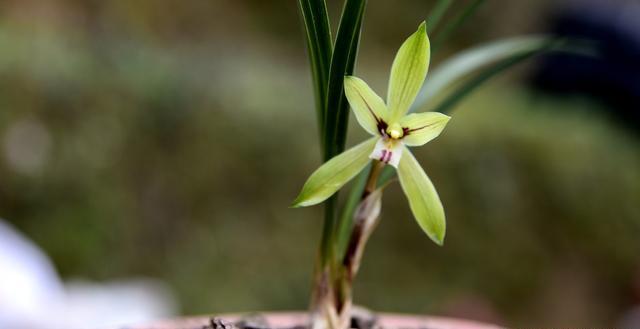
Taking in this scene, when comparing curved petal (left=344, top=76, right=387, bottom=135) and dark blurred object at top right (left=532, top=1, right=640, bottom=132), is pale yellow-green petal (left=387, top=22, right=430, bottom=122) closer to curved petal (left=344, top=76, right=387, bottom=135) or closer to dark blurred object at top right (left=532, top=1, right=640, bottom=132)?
curved petal (left=344, top=76, right=387, bottom=135)

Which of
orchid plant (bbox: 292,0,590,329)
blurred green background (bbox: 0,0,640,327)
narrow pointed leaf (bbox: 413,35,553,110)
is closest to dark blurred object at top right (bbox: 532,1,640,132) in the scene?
blurred green background (bbox: 0,0,640,327)

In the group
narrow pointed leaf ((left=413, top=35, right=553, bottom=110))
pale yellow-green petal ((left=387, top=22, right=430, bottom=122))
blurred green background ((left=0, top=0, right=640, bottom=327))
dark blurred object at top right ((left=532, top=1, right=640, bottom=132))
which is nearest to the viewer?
pale yellow-green petal ((left=387, top=22, right=430, bottom=122))

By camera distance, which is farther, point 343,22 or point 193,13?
point 193,13

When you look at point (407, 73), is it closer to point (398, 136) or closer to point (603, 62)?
point (398, 136)

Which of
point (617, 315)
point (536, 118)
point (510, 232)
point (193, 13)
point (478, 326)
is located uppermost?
point (193, 13)

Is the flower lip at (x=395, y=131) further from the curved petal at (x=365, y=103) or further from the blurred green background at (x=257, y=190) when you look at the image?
the blurred green background at (x=257, y=190)

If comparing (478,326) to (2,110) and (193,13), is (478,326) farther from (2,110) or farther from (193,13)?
(193,13)

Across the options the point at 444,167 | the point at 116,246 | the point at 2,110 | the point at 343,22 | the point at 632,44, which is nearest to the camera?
the point at 343,22

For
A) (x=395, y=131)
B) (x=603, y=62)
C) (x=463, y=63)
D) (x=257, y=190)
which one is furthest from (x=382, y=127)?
(x=603, y=62)

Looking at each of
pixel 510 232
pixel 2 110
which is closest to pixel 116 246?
pixel 2 110
